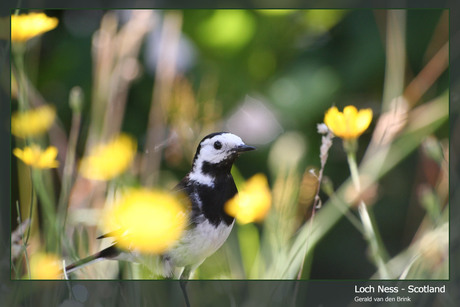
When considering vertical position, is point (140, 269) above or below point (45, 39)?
below

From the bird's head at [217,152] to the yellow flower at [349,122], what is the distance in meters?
0.19

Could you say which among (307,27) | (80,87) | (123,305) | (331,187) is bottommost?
(123,305)

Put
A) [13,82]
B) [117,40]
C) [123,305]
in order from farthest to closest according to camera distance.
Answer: [117,40], [13,82], [123,305]

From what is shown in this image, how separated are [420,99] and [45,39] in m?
0.90

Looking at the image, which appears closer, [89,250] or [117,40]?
[89,250]

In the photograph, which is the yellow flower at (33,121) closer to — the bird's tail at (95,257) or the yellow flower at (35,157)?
the yellow flower at (35,157)

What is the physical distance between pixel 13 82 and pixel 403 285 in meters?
0.96

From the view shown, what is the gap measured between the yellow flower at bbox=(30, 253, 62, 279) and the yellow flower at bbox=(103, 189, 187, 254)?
143 mm

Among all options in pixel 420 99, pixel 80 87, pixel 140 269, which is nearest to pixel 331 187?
pixel 420 99

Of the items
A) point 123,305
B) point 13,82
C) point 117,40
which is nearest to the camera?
point 123,305

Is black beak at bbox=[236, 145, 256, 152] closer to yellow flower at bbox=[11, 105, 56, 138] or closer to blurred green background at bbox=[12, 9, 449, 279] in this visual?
blurred green background at bbox=[12, 9, 449, 279]

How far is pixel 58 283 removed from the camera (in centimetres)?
172

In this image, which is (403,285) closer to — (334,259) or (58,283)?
(334,259)

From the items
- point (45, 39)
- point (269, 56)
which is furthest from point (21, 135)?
point (269, 56)
